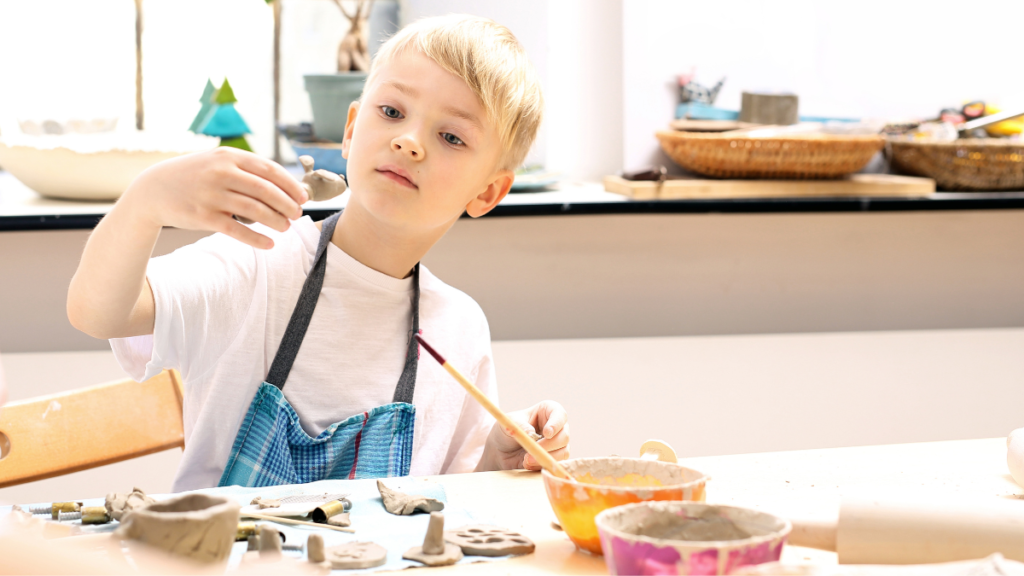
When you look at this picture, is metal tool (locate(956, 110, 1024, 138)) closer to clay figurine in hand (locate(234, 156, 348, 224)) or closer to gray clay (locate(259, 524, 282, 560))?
clay figurine in hand (locate(234, 156, 348, 224))

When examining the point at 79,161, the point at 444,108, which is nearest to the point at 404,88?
the point at 444,108

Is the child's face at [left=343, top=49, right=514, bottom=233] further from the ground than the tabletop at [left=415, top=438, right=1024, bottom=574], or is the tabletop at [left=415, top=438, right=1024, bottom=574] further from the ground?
the child's face at [left=343, top=49, right=514, bottom=233]

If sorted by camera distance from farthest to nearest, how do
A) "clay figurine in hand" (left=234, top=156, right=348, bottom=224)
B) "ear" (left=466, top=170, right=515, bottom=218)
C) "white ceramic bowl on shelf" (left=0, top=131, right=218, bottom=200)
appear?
1. "white ceramic bowl on shelf" (left=0, top=131, right=218, bottom=200)
2. "ear" (left=466, top=170, right=515, bottom=218)
3. "clay figurine in hand" (left=234, top=156, right=348, bottom=224)

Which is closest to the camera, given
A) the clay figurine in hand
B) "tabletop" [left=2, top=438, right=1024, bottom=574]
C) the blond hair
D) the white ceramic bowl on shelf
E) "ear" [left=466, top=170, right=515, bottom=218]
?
"tabletop" [left=2, top=438, right=1024, bottom=574]

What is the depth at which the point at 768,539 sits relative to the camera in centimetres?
48

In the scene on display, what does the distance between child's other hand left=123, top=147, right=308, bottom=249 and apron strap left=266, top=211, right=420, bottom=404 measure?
26 cm

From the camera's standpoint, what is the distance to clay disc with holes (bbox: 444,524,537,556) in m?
0.60

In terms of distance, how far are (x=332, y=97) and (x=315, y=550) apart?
1.50 metres

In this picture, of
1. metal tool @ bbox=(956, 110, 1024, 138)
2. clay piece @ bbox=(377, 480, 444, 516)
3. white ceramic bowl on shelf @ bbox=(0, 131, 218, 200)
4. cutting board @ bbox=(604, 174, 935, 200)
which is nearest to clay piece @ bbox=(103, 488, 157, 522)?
clay piece @ bbox=(377, 480, 444, 516)

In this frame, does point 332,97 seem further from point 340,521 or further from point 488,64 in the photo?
point 340,521

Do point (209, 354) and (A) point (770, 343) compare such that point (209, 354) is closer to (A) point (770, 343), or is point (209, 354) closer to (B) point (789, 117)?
(A) point (770, 343)

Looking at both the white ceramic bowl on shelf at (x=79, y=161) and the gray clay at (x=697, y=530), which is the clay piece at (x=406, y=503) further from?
the white ceramic bowl on shelf at (x=79, y=161)

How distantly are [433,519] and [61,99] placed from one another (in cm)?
186

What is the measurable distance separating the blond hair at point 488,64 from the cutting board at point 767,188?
763 mm
